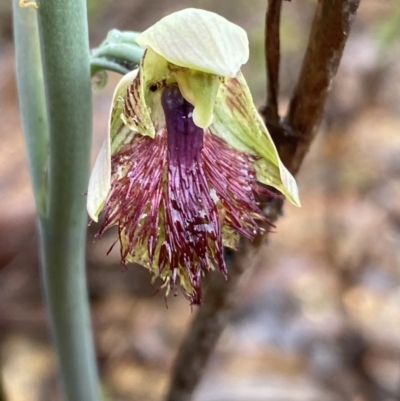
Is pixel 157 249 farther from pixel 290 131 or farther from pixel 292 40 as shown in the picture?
pixel 292 40

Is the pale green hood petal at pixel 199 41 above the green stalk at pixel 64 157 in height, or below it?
above

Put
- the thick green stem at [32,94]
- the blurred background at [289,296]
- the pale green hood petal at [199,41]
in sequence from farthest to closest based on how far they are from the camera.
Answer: the blurred background at [289,296] → the thick green stem at [32,94] → the pale green hood petal at [199,41]

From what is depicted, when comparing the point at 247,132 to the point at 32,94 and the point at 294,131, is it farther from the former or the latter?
the point at 32,94

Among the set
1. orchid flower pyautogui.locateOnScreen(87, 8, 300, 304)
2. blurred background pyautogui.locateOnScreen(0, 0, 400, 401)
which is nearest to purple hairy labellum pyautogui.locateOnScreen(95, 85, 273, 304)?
orchid flower pyautogui.locateOnScreen(87, 8, 300, 304)

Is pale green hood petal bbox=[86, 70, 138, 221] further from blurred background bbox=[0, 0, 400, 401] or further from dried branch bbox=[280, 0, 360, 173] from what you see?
blurred background bbox=[0, 0, 400, 401]

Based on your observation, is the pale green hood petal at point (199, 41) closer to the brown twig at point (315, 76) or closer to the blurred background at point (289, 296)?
the brown twig at point (315, 76)

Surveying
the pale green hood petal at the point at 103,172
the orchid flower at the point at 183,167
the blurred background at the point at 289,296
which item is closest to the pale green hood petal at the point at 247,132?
the orchid flower at the point at 183,167

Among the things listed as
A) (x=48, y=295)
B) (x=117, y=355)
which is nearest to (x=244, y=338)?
(x=117, y=355)
